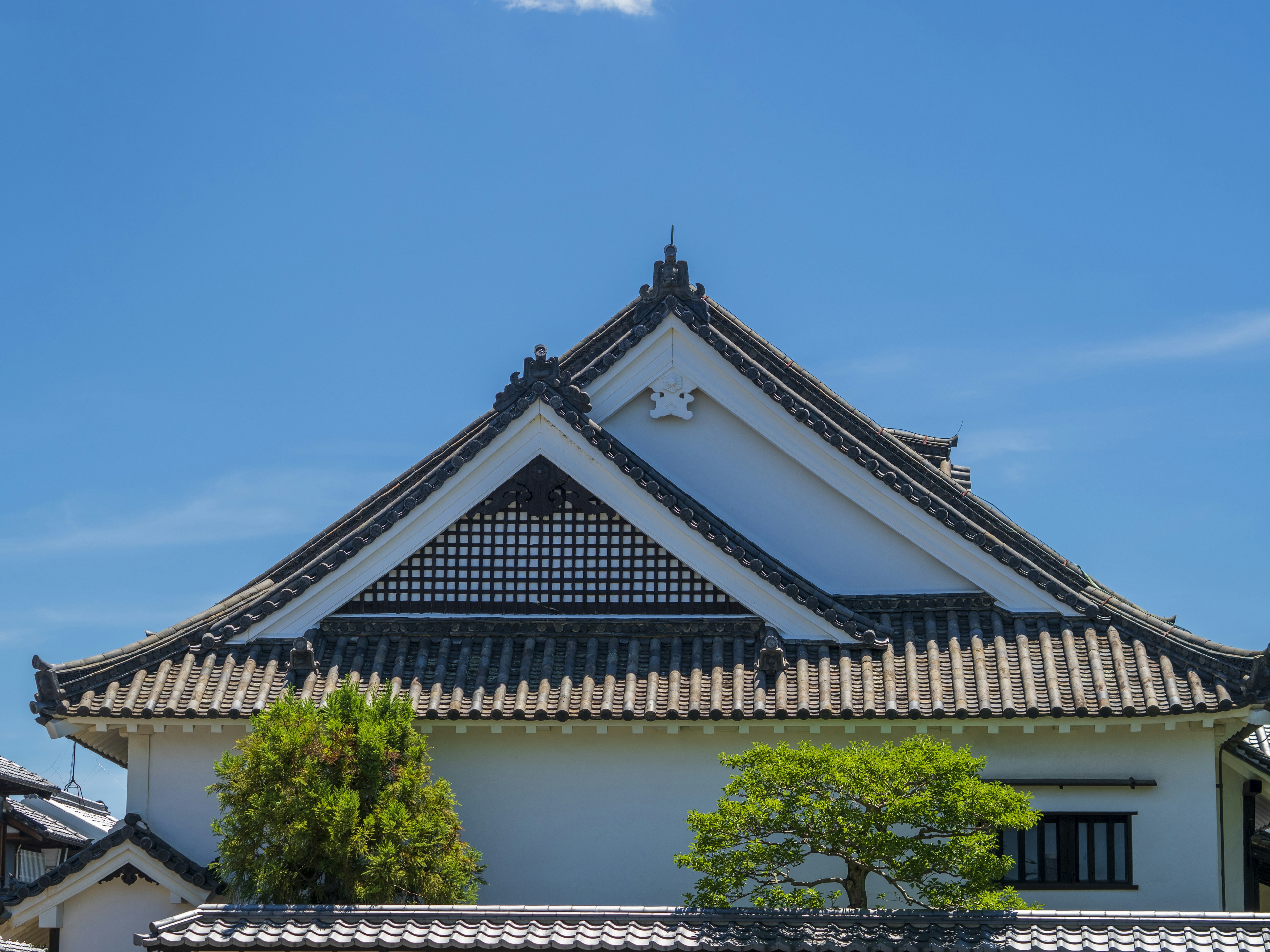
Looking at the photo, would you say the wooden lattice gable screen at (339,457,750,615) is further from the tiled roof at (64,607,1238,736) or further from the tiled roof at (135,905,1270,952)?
the tiled roof at (135,905,1270,952)

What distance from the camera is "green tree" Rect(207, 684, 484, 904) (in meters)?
15.5

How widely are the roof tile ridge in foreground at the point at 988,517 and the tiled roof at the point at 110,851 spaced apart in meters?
10.4

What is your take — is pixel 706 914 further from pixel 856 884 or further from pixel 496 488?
pixel 496 488

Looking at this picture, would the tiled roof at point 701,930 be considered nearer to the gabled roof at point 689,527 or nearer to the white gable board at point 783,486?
the gabled roof at point 689,527

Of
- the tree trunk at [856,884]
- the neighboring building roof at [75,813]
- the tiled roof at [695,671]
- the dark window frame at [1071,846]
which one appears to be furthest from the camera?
the neighboring building roof at [75,813]

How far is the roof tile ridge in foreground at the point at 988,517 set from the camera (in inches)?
746

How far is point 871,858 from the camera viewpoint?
14844 mm

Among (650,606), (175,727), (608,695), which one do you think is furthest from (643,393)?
(175,727)

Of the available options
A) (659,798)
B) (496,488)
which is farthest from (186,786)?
(659,798)

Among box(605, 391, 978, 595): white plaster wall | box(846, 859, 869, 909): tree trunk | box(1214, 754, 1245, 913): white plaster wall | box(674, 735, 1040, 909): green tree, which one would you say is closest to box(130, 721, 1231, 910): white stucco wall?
box(1214, 754, 1245, 913): white plaster wall

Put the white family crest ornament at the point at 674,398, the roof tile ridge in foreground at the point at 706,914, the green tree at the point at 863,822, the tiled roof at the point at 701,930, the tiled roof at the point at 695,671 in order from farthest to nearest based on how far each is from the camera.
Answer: the white family crest ornament at the point at 674,398 < the tiled roof at the point at 695,671 < the green tree at the point at 863,822 < the roof tile ridge in foreground at the point at 706,914 < the tiled roof at the point at 701,930

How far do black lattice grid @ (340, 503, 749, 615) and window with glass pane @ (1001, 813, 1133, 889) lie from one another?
16.9 ft

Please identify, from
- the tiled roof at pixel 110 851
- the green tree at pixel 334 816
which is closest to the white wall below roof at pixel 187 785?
the tiled roof at pixel 110 851

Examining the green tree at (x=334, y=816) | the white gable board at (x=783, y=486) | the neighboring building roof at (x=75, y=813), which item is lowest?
the neighboring building roof at (x=75, y=813)
